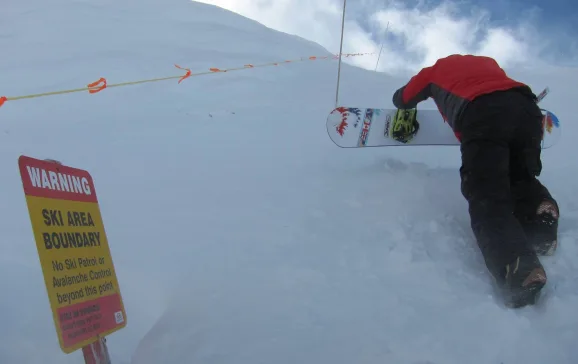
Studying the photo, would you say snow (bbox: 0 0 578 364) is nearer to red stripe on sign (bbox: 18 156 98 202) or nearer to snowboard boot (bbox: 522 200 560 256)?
snowboard boot (bbox: 522 200 560 256)

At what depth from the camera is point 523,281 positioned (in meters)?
2.16

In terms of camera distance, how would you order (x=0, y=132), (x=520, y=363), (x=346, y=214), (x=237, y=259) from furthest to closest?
(x=0, y=132) → (x=346, y=214) → (x=237, y=259) → (x=520, y=363)

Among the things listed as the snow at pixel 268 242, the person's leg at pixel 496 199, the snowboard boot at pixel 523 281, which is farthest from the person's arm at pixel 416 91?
the snowboard boot at pixel 523 281

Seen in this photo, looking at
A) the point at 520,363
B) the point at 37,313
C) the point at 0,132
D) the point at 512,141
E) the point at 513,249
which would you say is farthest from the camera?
the point at 0,132

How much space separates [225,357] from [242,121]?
346 cm

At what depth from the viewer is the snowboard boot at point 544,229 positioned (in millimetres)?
2592

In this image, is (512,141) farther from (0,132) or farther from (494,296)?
(0,132)

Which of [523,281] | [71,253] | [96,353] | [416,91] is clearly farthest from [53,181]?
[416,91]

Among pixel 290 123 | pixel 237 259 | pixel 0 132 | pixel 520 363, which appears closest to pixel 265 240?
pixel 237 259

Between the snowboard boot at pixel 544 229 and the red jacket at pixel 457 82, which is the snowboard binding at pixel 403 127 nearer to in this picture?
the red jacket at pixel 457 82

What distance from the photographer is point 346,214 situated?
3.07 metres

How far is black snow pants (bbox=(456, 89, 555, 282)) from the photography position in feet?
8.38

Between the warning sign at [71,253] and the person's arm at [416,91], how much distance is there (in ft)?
7.96

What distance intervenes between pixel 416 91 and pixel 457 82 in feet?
1.52
